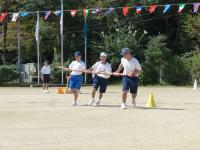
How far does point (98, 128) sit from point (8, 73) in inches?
1180

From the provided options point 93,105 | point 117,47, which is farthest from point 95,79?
point 117,47

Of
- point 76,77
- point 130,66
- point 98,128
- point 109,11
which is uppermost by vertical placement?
point 109,11

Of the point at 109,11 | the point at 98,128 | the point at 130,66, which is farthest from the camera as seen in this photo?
the point at 109,11

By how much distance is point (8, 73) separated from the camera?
41500 millimetres

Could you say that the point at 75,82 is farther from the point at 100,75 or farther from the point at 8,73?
the point at 8,73

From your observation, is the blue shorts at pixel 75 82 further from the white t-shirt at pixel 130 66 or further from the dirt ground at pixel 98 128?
the white t-shirt at pixel 130 66

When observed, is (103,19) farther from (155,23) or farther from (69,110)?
(69,110)

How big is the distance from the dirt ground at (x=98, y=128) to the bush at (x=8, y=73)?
79.3ft

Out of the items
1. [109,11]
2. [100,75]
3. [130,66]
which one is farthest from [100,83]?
[109,11]

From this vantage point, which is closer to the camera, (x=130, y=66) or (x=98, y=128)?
(x=98, y=128)

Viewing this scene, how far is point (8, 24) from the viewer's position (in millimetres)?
52156

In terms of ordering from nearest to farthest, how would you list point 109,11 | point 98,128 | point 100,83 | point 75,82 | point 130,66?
point 98,128, point 130,66, point 100,83, point 75,82, point 109,11

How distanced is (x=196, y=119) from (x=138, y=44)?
29.9 m

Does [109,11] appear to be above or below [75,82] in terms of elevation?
above
